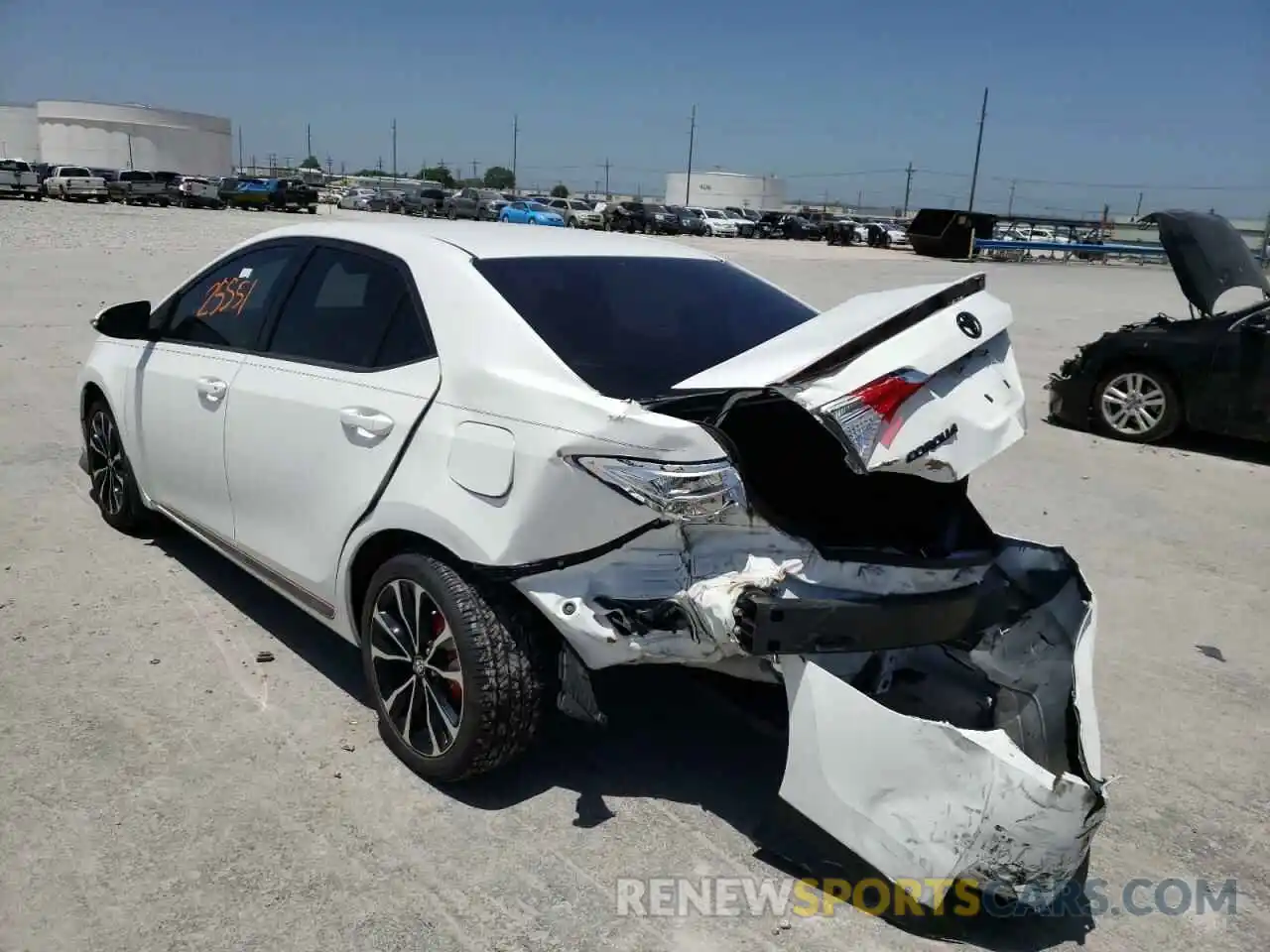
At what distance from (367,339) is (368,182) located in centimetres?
10228

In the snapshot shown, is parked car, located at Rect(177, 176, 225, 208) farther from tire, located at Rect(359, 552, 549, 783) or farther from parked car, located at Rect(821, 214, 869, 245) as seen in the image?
tire, located at Rect(359, 552, 549, 783)

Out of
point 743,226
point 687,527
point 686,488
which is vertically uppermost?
point 743,226

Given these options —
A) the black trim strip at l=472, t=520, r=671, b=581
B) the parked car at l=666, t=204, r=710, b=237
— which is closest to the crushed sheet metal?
the black trim strip at l=472, t=520, r=671, b=581

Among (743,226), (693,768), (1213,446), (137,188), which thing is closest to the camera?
(693,768)

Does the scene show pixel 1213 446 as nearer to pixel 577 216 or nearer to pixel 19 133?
pixel 577 216

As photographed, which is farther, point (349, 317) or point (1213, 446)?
point (1213, 446)

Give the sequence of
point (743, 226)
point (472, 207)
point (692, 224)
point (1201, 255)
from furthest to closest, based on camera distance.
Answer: point (743, 226) → point (692, 224) → point (472, 207) → point (1201, 255)

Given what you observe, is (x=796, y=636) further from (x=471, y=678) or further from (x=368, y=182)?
(x=368, y=182)

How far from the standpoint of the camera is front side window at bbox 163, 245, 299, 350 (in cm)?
401

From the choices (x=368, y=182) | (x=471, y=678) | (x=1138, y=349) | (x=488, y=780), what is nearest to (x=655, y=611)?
(x=471, y=678)

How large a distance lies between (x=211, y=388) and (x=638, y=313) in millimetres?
1773

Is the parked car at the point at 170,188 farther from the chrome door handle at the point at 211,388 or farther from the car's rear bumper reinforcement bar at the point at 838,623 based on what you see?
the car's rear bumper reinforcement bar at the point at 838,623

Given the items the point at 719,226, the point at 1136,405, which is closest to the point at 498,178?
the point at 719,226

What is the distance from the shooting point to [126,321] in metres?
4.61
